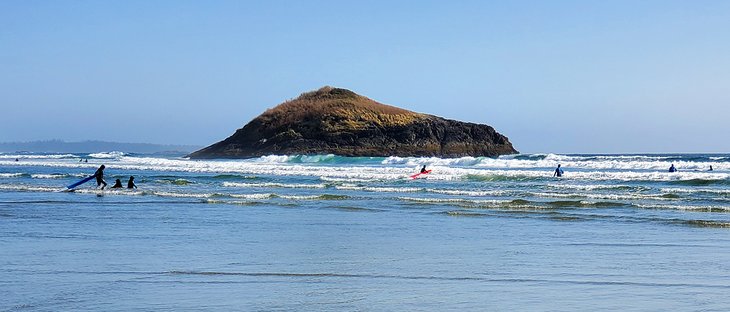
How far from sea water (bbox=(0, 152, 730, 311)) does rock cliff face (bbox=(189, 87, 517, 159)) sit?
73500mm

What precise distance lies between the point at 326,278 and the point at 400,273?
1.02 metres

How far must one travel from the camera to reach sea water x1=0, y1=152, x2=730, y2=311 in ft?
30.2

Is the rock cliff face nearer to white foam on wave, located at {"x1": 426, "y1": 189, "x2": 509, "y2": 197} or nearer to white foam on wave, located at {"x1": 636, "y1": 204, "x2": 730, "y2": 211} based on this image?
white foam on wave, located at {"x1": 426, "y1": 189, "x2": 509, "y2": 197}

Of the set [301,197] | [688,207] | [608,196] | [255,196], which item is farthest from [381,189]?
[688,207]

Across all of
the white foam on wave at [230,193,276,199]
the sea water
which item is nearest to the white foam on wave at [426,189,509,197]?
the sea water

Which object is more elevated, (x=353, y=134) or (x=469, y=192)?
(x=353, y=134)

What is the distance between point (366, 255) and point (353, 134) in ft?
293

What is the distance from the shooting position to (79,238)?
14789 mm

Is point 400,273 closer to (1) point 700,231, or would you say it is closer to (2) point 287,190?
(1) point 700,231

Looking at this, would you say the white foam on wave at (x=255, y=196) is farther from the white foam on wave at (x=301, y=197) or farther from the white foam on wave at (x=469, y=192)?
the white foam on wave at (x=469, y=192)

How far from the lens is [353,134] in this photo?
102125 millimetres

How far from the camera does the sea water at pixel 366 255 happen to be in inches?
363

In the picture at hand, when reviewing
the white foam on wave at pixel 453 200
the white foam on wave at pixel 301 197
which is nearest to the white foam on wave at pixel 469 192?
the white foam on wave at pixel 453 200

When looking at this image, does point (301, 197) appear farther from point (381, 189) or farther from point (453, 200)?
point (381, 189)
